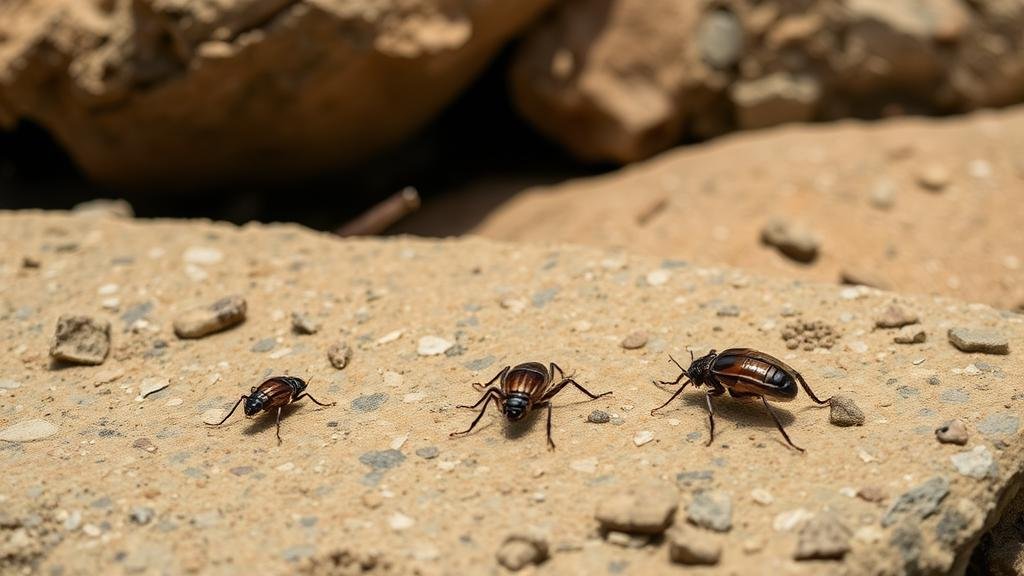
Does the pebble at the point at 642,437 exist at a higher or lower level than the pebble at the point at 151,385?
higher

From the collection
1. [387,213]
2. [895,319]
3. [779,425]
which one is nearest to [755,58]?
[387,213]

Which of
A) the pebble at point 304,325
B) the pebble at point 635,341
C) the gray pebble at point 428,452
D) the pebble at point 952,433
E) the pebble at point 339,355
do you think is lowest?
the pebble at point 304,325

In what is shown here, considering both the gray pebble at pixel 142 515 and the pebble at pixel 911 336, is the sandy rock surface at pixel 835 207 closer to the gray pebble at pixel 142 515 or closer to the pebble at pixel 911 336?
the pebble at pixel 911 336

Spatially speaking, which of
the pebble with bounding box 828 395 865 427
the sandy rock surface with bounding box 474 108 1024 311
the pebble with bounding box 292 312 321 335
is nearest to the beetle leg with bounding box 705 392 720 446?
the pebble with bounding box 828 395 865 427

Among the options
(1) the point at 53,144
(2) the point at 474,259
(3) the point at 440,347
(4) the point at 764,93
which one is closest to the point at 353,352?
(3) the point at 440,347

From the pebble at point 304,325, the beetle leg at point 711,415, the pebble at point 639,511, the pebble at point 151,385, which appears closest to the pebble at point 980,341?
the beetle leg at point 711,415

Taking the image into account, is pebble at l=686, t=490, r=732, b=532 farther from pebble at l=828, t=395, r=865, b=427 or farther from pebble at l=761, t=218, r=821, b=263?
pebble at l=761, t=218, r=821, b=263

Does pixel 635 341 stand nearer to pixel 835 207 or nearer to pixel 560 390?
pixel 560 390
